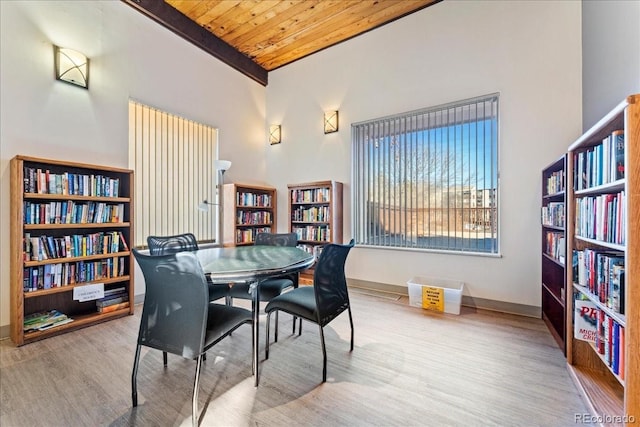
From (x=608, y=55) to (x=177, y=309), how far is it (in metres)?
3.78

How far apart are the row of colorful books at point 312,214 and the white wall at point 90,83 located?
1560 mm

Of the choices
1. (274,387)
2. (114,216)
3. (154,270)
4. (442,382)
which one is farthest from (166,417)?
(114,216)

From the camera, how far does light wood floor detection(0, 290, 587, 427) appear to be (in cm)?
147

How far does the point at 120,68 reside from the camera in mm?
3156

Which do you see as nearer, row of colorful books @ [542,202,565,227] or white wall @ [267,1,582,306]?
row of colorful books @ [542,202,565,227]

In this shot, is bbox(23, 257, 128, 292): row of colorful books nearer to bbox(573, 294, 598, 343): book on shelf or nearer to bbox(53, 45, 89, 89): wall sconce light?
bbox(53, 45, 89, 89): wall sconce light

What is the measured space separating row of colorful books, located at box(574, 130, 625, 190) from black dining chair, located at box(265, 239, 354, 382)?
1526 millimetres

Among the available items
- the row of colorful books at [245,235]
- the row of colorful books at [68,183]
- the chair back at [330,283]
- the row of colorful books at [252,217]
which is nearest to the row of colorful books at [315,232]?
the row of colorful books at [252,217]

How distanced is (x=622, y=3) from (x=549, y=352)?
2.77 m

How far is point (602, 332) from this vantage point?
1.52m

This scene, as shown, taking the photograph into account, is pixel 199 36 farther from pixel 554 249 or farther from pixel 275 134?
pixel 554 249

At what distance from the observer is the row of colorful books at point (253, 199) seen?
14.2ft

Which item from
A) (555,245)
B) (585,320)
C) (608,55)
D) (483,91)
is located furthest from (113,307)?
(608,55)

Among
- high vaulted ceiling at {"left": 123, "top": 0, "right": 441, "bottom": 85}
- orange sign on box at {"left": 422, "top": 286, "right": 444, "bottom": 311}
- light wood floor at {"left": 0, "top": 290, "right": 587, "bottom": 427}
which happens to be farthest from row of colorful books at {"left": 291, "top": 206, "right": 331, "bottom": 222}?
high vaulted ceiling at {"left": 123, "top": 0, "right": 441, "bottom": 85}
